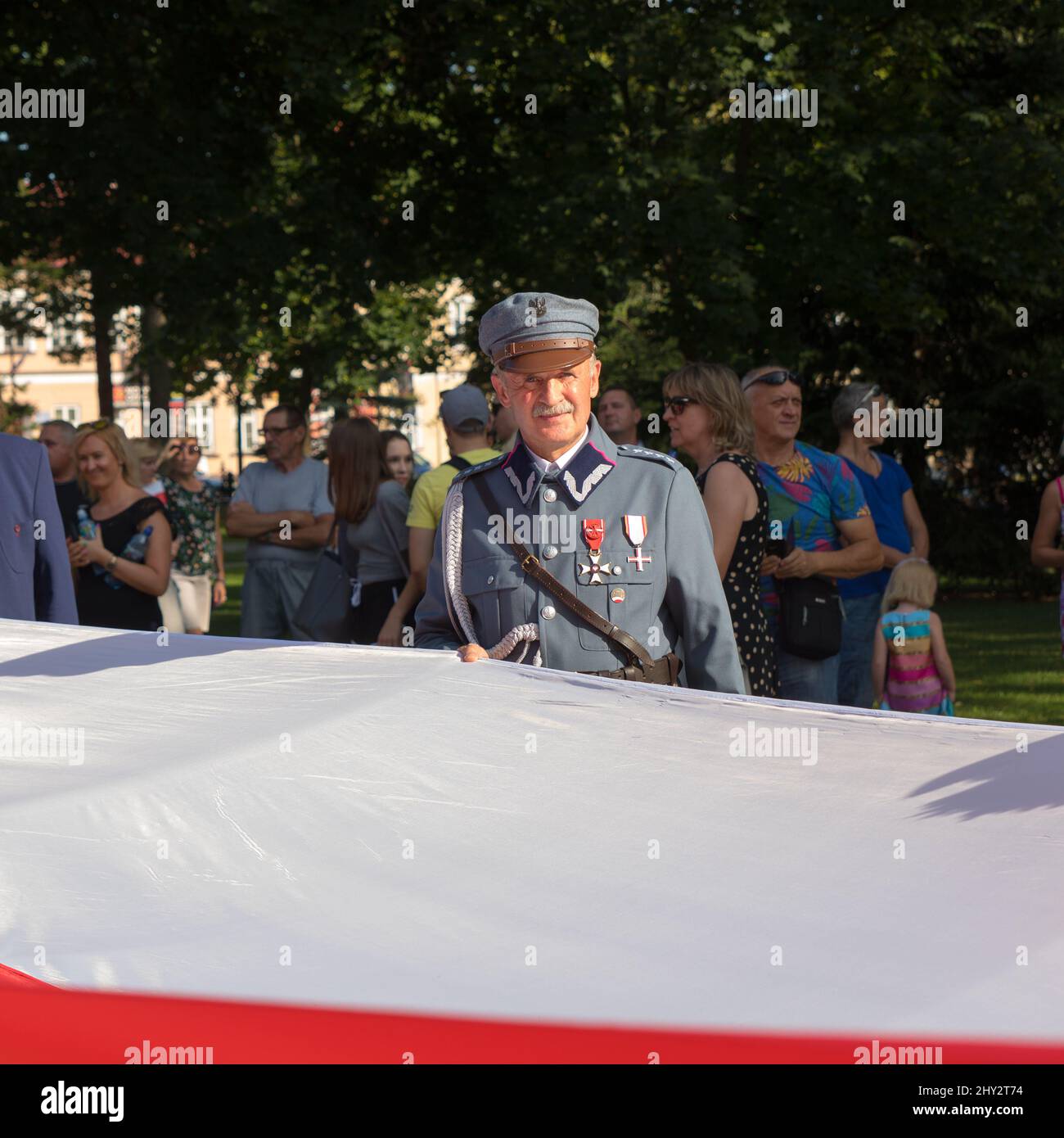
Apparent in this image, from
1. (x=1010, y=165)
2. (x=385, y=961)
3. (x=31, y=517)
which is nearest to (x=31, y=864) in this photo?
(x=385, y=961)

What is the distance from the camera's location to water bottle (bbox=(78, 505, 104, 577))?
295 inches

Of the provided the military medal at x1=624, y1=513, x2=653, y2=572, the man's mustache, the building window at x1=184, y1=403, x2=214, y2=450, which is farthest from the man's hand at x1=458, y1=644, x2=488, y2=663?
the building window at x1=184, y1=403, x2=214, y2=450

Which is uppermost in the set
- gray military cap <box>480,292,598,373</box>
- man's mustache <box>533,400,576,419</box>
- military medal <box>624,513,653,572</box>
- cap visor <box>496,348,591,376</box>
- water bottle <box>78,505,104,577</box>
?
gray military cap <box>480,292,598,373</box>

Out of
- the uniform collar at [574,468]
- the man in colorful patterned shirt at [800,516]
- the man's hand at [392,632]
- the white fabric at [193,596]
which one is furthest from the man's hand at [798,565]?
the white fabric at [193,596]

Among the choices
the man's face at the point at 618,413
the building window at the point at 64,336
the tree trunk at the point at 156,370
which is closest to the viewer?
the man's face at the point at 618,413

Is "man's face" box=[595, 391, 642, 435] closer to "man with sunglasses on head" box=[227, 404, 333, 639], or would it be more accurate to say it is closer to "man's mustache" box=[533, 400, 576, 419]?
"man with sunglasses on head" box=[227, 404, 333, 639]

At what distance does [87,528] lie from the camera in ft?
24.7

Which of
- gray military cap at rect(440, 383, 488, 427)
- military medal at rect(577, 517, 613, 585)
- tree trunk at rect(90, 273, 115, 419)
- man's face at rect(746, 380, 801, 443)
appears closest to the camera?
military medal at rect(577, 517, 613, 585)

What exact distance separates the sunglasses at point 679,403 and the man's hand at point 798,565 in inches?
37.4

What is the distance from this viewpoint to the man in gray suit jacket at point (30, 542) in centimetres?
485

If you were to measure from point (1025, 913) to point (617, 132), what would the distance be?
1343 centimetres

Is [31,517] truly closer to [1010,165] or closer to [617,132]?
[617,132]

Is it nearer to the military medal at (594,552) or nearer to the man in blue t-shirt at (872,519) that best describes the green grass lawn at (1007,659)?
the man in blue t-shirt at (872,519)

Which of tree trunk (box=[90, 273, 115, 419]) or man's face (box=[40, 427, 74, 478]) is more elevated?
tree trunk (box=[90, 273, 115, 419])
